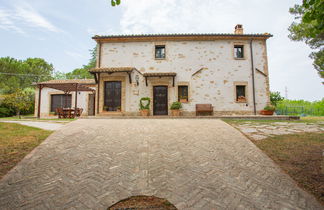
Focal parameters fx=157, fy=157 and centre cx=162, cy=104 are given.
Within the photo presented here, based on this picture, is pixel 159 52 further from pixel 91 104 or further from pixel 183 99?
pixel 91 104

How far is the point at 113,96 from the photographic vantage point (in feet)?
37.6

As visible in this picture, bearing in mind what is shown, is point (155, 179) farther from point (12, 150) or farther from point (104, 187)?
point (12, 150)

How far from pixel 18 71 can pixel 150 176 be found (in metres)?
33.8

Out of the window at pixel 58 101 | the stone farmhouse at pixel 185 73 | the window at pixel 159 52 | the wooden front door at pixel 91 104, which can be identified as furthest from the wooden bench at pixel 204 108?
the window at pixel 58 101

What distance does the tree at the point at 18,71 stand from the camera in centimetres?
2356

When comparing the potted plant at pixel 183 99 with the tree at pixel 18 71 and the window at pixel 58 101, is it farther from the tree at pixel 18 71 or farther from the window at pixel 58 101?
the tree at pixel 18 71

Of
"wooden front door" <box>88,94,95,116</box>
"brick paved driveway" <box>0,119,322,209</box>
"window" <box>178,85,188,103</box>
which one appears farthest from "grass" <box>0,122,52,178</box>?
"wooden front door" <box>88,94,95,116</box>

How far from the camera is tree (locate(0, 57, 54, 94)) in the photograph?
77.3ft

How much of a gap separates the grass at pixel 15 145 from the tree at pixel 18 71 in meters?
25.9

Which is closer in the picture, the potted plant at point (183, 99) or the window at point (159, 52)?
the potted plant at point (183, 99)

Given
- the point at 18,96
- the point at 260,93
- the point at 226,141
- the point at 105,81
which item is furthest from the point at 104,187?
the point at 18,96

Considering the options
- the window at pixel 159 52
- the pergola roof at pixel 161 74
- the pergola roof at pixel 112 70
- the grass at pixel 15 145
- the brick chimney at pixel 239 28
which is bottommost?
the grass at pixel 15 145

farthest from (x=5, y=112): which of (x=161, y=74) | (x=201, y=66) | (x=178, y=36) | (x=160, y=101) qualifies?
(x=201, y=66)

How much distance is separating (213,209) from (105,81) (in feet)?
36.2
